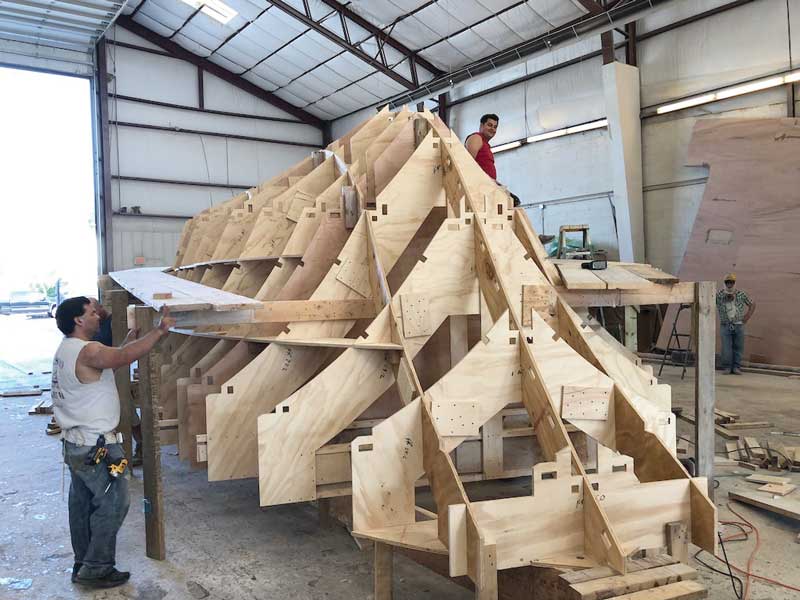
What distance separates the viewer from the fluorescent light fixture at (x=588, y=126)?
44.8ft

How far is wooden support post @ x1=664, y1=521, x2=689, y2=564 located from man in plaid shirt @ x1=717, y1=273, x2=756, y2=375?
8570mm

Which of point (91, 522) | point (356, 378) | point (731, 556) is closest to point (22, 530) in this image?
point (91, 522)

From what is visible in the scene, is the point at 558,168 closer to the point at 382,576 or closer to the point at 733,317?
the point at 733,317

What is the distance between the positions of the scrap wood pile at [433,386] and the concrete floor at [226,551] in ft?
1.67

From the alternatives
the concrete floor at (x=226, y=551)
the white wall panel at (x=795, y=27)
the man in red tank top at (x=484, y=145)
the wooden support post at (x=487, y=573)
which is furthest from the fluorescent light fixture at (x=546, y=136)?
the wooden support post at (x=487, y=573)

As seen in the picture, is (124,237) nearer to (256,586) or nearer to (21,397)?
(21,397)

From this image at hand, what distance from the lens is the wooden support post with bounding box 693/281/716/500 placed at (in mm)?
4906

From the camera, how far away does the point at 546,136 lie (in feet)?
49.1

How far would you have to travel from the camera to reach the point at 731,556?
4168 millimetres

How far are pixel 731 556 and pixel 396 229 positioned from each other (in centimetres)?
326

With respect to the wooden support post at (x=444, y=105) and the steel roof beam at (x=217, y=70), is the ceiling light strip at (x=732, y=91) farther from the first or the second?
the steel roof beam at (x=217, y=70)

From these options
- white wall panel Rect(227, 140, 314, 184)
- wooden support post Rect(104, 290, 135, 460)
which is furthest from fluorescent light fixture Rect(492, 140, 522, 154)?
wooden support post Rect(104, 290, 135, 460)

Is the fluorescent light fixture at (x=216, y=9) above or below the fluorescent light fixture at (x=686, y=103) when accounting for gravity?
above

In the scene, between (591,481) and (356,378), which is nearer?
(591,481)
